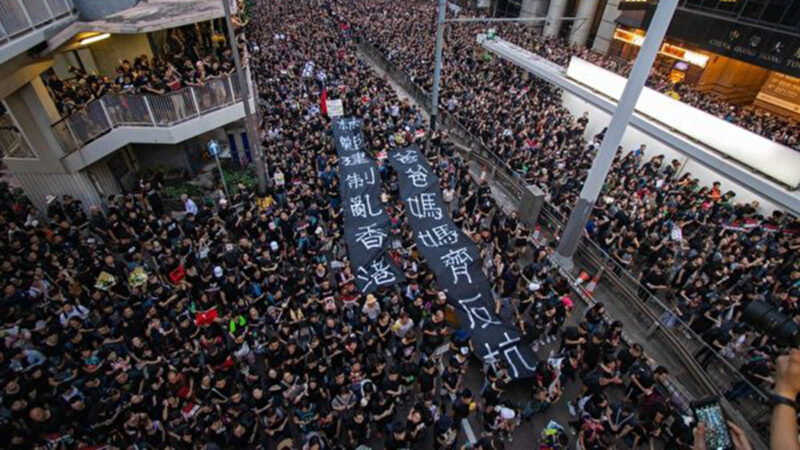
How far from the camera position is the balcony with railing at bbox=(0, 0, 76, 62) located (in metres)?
8.37

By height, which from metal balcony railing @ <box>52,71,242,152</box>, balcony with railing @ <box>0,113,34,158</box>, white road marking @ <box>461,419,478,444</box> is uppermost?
metal balcony railing @ <box>52,71,242,152</box>

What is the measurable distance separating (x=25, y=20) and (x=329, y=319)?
980 cm

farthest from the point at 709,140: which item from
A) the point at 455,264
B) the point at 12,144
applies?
the point at 12,144

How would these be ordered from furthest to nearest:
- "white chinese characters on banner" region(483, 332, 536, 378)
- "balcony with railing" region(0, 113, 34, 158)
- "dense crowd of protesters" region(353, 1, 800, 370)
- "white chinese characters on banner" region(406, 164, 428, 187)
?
"white chinese characters on banner" region(406, 164, 428, 187), "balcony with railing" region(0, 113, 34, 158), "dense crowd of protesters" region(353, 1, 800, 370), "white chinese characters on banner" region(483, 332, 536, 378)

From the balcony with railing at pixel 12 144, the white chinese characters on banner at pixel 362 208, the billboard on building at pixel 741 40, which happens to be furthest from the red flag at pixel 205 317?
the billboard on building at pixel 741 40

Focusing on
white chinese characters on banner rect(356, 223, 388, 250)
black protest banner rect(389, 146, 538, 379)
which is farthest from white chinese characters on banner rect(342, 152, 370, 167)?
white chinese characters on banner rect(356, 223, 388, 250)

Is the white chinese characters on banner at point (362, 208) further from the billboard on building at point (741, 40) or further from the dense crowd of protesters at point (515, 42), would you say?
the billboard on building at point (741, 40)

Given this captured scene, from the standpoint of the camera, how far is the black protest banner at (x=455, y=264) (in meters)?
8.23

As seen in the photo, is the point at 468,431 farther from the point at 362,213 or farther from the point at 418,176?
the point at 418,176

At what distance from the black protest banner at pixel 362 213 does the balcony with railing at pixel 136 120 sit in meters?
4.71

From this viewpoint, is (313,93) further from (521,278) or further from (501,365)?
(501,365)

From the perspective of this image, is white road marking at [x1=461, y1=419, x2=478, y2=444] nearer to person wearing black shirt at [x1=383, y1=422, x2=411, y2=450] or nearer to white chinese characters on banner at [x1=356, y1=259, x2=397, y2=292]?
person wearing black shirt at [x1=383, y1=422, x2=411, y2=450]

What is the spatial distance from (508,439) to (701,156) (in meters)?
11.1

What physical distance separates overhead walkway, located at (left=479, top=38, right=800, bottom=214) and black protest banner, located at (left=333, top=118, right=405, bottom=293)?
980cm
